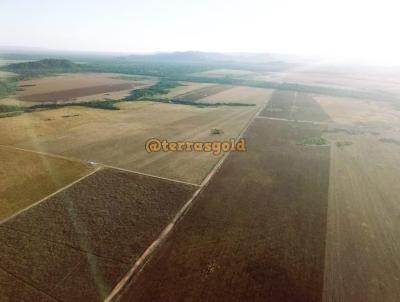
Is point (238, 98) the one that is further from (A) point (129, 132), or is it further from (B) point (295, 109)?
(A) point (129, 132)

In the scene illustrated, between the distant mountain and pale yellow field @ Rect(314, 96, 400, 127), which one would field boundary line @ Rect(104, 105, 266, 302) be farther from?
the distant mountain

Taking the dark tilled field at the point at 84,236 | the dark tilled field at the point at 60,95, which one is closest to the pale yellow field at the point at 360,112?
the dark tilled field at the point at 84,236

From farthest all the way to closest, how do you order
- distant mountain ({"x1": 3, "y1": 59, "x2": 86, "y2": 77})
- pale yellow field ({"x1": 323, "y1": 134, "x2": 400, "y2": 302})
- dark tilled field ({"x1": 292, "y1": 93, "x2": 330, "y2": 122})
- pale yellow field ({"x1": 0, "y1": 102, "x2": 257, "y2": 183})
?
distant mountain ({"x1": 3, "y1": 59, "x2": 86, "y2": 77}) → dark tilled field ({"x1": 292, "y1": 93, "x2": 330, "y2": 122}) → pale yellow field ({"x1": 0, "y1": 102, "x2": 257, "y2": 183}) → pale yellow field ({"x1": 323, "y1": 134, "x2": 400, "y2": 302})

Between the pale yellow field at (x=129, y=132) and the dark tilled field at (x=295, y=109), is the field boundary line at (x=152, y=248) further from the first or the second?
the dark tilled field at (x=295, y=109)

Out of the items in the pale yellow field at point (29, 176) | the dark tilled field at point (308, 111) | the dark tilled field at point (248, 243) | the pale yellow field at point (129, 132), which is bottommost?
the dark tilled field at point (248, 243)

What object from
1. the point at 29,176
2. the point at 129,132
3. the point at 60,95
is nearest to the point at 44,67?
the point at 60,95

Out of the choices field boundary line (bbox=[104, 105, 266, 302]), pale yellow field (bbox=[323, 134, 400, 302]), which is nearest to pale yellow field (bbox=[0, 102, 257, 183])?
field boundary line (bbox=[104, 105, 266, 302])
